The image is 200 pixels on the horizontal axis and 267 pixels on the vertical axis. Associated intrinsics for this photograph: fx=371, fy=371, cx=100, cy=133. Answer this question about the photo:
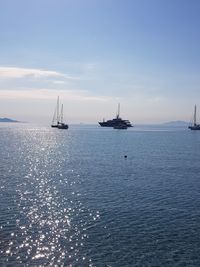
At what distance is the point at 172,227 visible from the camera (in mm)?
43531

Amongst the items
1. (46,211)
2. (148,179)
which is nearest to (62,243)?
(46,211)

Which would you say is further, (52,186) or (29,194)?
(52,186)

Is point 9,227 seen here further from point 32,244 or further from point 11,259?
point 11,259

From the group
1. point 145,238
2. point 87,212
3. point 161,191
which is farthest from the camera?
point 161,191

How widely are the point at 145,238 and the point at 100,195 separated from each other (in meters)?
20.7

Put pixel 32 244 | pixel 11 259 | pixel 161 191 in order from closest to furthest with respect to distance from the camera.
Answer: pixel 11 259 < pixel 32 244 < pixel 161 191

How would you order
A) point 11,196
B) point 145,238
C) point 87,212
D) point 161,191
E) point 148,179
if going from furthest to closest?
point 148,179
point 161,191
point 11,196
point 87,212
point 145,238

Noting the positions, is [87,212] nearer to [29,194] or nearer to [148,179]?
[29,194]

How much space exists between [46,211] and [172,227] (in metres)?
16.7

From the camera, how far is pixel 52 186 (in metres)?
67.4

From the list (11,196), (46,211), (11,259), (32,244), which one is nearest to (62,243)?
(32,244)

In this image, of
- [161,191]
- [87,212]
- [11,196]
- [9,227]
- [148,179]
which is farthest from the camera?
[148,179]

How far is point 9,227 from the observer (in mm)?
42125

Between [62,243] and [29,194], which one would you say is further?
[29,194]
